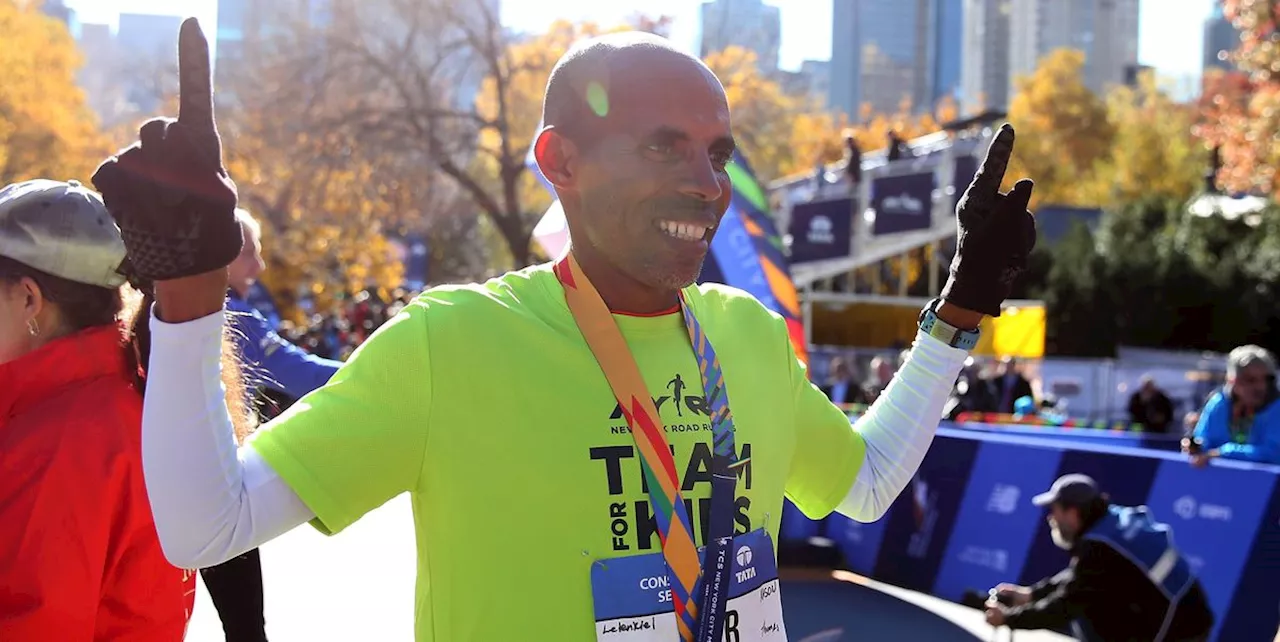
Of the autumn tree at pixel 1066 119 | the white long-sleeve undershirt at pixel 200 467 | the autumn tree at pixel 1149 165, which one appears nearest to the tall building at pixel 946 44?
the autumn tree at pixel 1066 119

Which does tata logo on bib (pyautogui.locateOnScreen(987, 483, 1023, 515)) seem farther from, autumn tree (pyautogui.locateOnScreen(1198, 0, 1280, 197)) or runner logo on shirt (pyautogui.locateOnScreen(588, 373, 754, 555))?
autumn tree (pyautogui.locateOnScreen(1198, 0, 1280, 197))

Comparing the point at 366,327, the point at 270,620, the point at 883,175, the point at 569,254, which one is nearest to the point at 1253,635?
the point at 270,620

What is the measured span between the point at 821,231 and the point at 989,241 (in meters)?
21.3

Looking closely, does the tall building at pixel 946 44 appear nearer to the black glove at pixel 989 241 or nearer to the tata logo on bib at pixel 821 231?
the tata logo on bib at pixel 821 231

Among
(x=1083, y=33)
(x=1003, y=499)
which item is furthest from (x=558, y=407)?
(x=1083, y=33)

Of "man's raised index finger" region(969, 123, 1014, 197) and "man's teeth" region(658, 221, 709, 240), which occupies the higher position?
"man's raised index finger" region(969, 123, 1014, 197)

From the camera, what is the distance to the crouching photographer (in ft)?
19.1

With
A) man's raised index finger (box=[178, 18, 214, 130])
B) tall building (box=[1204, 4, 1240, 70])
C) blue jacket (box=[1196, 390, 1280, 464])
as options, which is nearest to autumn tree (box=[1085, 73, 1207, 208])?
blue jacket (box=[1196, 390, 1280, 464])

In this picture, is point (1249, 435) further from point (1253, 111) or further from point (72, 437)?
point (1253, 111)

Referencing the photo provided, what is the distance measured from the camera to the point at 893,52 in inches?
6107

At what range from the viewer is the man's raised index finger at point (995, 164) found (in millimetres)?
2119

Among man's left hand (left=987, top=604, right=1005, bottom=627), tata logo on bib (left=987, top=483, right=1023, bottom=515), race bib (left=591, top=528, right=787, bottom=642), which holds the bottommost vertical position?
tata logo on bib (left=987, top=483, right=1023, bottom=515)

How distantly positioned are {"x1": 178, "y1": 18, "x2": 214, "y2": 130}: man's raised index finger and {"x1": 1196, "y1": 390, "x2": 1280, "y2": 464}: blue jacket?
24.7 ft

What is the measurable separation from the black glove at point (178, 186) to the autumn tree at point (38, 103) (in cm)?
3001
